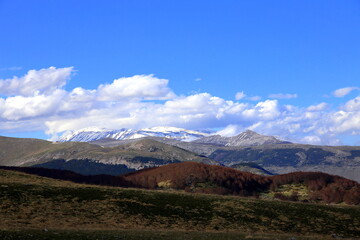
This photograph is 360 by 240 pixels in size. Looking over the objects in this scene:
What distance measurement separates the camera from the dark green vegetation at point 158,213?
66.9 meters

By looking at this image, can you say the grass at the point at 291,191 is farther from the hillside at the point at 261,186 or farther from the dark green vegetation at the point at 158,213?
the dark green vegetation at the point at 158,213

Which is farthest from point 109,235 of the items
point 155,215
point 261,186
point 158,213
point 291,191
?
point 261,186

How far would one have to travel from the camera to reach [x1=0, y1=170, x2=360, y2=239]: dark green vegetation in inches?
2635

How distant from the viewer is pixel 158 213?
77.3 m

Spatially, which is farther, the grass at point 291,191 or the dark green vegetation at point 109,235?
the grass at point 291,191

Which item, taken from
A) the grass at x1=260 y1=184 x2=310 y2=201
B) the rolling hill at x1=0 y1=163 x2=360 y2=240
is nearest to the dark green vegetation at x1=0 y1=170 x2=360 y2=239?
the rolling hill at x1=0 y1=163 x2=360 y2=240

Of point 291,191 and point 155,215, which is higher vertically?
point 291,191

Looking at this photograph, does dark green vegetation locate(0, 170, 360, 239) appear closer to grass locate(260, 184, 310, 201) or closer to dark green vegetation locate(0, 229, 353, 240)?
dark green vegetation locate(0, 229, 353, 240)

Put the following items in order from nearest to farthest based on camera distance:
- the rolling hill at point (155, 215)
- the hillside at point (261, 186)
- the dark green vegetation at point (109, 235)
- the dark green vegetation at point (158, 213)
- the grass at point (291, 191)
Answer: the dark green vegetation at point (109, 235)
the rolling hill at point (155, 215)
the dark green vegetation at point (158, 213)
the hillside at point (261, 186)
the grass at point (291, 191)

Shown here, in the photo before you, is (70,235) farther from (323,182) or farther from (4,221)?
(323,182)

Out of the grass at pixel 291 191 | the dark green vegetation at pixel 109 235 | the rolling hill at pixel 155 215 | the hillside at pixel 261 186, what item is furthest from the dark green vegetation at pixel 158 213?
the hillside at pixel 261 186

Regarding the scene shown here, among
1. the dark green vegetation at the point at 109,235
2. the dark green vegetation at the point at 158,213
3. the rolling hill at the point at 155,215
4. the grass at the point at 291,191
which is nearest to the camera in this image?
the dark green vegetation at the point at 109,235

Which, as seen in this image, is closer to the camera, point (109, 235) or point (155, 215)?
point (109, 235)

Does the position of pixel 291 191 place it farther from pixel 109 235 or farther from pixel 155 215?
pixel 109 235
